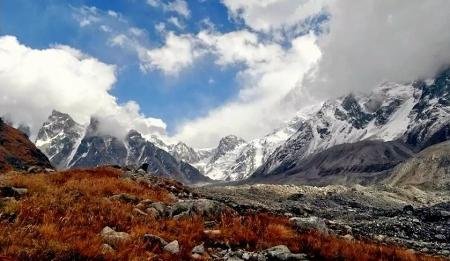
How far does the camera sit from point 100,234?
12711 mm

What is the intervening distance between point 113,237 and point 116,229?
5.90ft

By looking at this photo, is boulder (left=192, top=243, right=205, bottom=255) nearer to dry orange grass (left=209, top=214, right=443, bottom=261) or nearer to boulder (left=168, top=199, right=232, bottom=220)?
dry orange grass (left=209, top=214, right=443, bottom=261)

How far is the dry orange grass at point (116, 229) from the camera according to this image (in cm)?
1076

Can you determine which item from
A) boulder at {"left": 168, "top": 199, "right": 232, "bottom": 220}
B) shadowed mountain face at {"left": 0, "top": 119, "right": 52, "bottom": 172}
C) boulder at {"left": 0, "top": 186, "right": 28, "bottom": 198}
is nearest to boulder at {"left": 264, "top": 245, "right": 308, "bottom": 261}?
boulder at {"left": 168, "top": 199, "right": 232, "bottom": 220}

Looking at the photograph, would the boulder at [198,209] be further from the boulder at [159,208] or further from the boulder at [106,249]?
the boulder at [106,249]

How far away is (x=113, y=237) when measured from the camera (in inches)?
489

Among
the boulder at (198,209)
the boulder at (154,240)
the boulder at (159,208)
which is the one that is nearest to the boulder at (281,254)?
the boulder at (154,240)

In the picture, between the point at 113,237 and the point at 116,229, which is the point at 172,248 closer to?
the point at 113,237

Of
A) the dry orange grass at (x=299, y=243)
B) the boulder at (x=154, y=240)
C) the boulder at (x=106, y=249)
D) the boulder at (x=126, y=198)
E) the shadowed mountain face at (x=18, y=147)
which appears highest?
the shadowed mountain face at (x=18, y=147)

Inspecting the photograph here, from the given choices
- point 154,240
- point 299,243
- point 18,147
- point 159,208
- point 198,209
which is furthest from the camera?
point 18,147

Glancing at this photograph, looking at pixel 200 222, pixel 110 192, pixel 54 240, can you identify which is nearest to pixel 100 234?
pixel 54 240

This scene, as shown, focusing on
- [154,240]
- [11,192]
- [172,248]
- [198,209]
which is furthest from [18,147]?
[172,248]

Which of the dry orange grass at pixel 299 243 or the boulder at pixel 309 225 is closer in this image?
the dry orange grass at pixel 299 243

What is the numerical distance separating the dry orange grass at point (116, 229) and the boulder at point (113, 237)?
18 centimetres
